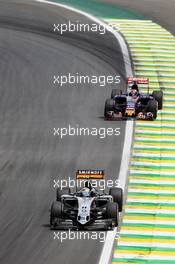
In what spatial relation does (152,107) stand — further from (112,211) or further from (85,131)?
(112,211)

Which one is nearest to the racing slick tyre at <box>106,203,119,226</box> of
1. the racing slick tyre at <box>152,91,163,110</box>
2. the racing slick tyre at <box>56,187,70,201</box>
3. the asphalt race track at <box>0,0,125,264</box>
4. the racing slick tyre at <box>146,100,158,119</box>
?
the asphalt race track at <box>0,0,125,264</box>

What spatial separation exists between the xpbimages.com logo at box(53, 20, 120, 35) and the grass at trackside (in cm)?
209

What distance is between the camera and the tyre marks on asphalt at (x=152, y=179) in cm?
2711

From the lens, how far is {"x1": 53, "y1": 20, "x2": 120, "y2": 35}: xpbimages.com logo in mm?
55031

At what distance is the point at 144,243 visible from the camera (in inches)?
1082

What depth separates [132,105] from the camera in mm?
39531

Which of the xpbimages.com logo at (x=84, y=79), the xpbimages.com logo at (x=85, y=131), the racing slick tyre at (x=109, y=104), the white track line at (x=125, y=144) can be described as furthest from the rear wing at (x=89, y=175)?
the xpbimages.com logo at (x=84, y=79)

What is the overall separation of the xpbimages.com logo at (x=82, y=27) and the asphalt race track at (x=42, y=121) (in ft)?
2.09

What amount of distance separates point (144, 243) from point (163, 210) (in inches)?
106

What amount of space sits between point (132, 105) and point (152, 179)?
715cm

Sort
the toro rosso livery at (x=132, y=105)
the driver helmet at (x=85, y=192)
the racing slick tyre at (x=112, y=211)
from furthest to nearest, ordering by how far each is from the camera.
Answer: the toro rosso livery at (x=132, y=105) → the driver helmet at (x=85, y=192) → the racing slick tyre at (x=112, y=211)

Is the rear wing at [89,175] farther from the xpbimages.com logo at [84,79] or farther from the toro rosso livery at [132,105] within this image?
the xpbimages.com logo at [84,79]

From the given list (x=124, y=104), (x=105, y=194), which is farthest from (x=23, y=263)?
(x=124, y=104)

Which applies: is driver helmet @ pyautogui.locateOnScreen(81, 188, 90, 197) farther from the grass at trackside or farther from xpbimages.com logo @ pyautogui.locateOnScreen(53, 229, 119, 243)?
the grass at trackside
